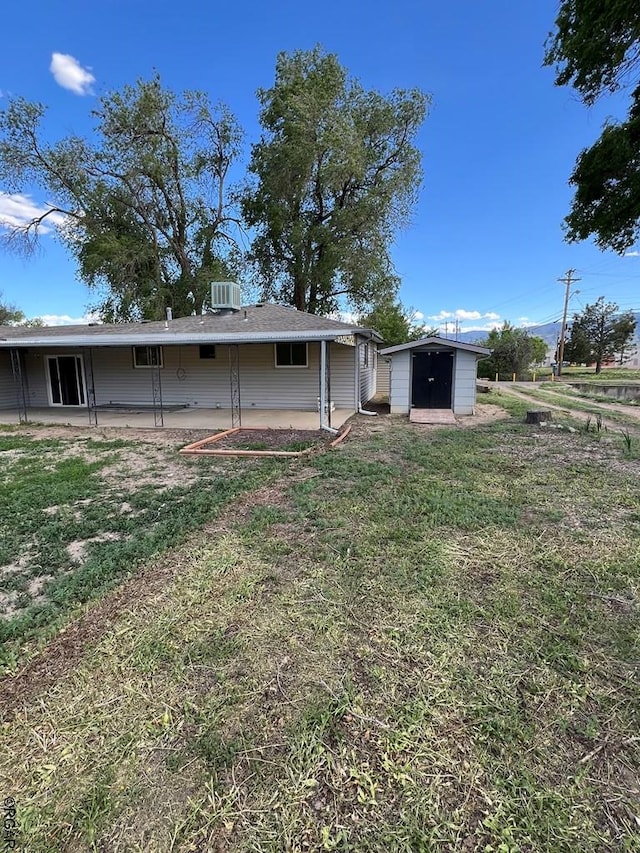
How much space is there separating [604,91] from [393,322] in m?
13.9

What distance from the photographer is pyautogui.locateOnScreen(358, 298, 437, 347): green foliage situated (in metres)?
21.0

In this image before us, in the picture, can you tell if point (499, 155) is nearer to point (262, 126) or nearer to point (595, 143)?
point (262, 126)

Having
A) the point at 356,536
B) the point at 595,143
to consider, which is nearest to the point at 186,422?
the point at 356,536

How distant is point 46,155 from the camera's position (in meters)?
18.2

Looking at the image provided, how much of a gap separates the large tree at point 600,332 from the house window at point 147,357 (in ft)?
124

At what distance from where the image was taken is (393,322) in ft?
75.9

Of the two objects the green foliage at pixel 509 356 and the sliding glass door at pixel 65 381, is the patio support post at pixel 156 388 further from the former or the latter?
the green foliage at pixel 509 356

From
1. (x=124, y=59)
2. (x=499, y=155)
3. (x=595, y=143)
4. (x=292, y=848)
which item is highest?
(x=124, y=59)

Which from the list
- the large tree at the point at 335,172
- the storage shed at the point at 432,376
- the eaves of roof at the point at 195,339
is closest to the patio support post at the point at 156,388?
the eaves of roof at the point at 195,339

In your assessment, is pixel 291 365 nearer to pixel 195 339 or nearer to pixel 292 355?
pixel 292 355

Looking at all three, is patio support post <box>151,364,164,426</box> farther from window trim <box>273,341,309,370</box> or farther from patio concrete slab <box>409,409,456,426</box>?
patio concrete slab <box>409,409,456,426</box>

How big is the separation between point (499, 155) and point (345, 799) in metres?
26.6

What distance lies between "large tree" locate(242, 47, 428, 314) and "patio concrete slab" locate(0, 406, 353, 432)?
9.89 metres

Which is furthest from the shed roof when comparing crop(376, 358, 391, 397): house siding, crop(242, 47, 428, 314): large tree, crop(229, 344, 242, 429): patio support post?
crop(242, 47, 428, 314): large tree
